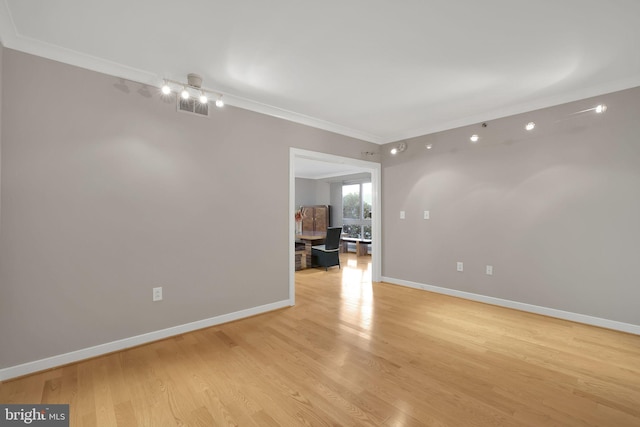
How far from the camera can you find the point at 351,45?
2232 mm

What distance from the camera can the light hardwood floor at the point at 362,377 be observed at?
5.68 ft

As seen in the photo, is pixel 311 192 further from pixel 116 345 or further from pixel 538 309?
pixel 116 345

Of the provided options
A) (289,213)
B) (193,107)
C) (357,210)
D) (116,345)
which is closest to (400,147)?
(289,213)

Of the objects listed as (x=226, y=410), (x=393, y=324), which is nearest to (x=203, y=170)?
(x=226, y=410)

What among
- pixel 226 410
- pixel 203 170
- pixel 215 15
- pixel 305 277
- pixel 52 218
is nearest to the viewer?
pixel 226 410

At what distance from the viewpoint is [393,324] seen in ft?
10.3

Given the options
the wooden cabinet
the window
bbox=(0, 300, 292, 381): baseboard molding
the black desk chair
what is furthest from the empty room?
the wooden cabinet

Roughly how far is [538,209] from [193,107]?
4096mm

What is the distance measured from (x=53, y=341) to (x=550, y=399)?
3.67 meters

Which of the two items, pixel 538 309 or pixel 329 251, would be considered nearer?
pixel 538 309

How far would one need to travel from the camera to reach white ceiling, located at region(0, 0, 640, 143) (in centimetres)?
184

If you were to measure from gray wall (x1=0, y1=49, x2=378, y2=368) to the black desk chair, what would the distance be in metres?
2.72

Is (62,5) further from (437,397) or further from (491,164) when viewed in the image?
(491,164)

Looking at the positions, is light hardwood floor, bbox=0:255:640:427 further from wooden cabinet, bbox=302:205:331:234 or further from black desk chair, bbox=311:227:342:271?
wooden cabinet, bbox=302:205:331:234
